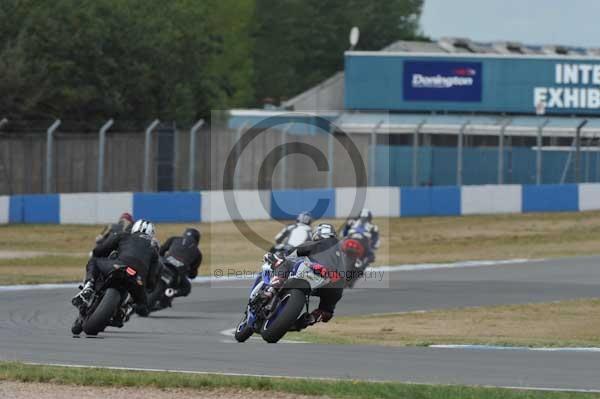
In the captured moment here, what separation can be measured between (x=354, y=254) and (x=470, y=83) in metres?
30.2

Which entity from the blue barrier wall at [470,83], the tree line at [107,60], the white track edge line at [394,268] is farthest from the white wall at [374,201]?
the blue barrier wall at [470,83]

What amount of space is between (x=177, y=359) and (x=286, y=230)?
9.13 m

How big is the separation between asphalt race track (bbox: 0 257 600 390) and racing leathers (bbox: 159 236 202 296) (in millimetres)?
403

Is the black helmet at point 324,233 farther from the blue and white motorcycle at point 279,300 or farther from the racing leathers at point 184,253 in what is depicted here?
the racing leathers at point 184,253

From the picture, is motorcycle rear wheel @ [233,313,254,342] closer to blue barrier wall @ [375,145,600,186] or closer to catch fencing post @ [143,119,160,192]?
catch fencing post @ [143,119,160,192]

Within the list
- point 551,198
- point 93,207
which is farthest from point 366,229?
point 551,198

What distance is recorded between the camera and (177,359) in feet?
37.9

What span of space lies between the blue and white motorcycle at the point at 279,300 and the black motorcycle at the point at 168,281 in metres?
4.43

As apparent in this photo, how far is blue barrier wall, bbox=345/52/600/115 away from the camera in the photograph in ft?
164

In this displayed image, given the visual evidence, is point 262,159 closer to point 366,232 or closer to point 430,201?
point 430,201

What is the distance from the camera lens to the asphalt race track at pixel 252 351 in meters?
10.7

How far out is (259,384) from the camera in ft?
32.6

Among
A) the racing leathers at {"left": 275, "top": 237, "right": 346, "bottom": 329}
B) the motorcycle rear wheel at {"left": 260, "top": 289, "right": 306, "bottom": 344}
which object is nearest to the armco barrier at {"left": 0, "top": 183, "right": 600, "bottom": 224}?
the racing leathers at {"left": 275, "top": 237, "right": 346, "bottom": 329}

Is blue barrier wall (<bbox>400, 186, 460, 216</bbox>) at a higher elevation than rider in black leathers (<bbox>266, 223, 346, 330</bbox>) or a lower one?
lower
